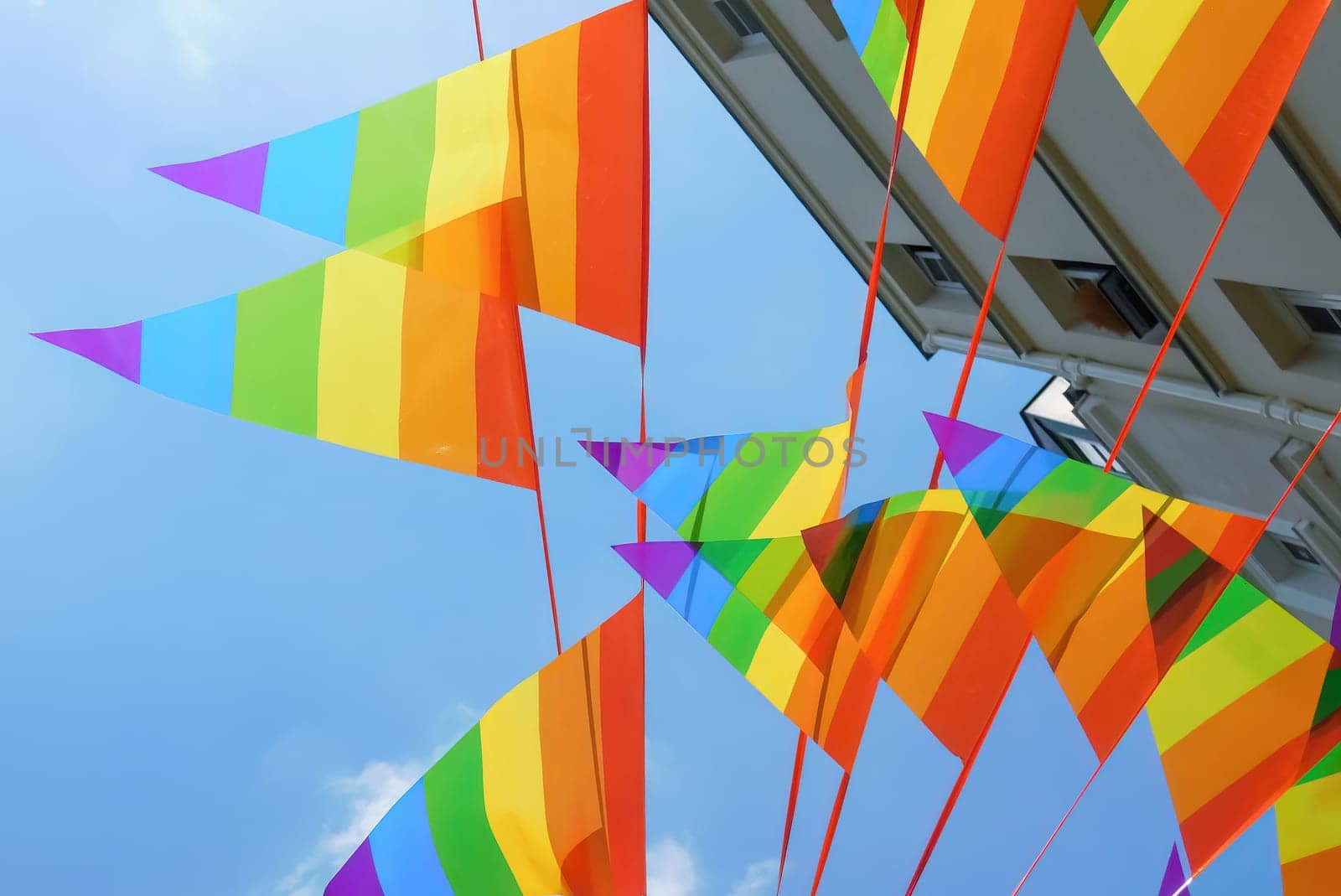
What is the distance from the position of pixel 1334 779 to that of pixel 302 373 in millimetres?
6247

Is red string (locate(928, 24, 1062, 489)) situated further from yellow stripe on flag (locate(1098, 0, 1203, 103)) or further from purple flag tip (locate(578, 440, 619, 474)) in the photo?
purple flag tip (locate(578, 440, 619, 474))

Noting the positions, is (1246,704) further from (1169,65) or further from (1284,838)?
(1169,65)

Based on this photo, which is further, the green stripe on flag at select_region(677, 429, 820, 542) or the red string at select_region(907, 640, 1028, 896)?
the green stripe on flag at select_region(677, 429, 820, 542)

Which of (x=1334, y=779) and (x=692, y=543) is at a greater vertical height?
(x=692, y=543)

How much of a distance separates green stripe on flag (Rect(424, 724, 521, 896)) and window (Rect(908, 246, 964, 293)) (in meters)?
8.22

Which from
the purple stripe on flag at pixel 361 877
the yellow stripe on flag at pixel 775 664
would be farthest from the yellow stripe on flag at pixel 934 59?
the purple stripe on flag at pixel 361 877

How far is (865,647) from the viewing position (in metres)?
5.05

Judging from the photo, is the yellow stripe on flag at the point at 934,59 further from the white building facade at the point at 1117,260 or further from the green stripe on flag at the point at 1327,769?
the green stripe on flag at the point at 1327,769

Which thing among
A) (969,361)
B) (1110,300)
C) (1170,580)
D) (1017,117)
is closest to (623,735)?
(969,361)

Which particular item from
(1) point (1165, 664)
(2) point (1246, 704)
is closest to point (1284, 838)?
(2) point (1246, 704)

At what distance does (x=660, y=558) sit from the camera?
5.14 meters

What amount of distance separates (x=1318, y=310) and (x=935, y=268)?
509 cm

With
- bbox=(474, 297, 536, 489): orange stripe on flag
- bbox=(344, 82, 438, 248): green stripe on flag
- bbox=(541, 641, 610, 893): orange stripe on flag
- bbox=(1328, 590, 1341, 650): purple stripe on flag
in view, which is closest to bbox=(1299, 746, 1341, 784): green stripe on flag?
bbox=(1328, 590, 1341, 650): purple stripe on flag

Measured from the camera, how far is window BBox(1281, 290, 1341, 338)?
6559mm
